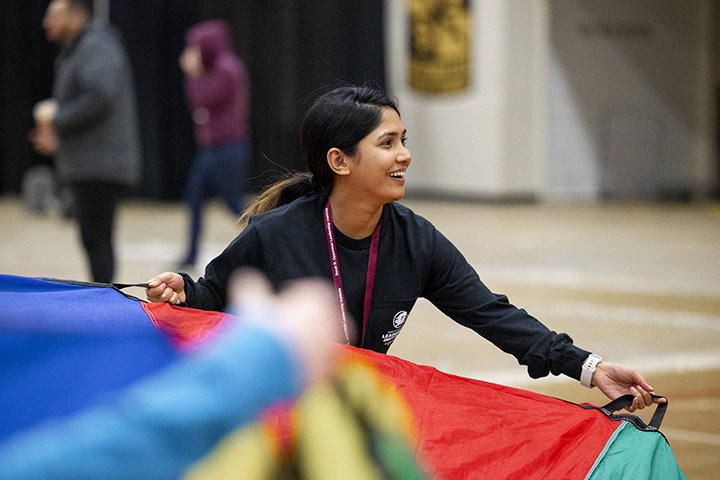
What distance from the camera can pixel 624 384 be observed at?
2.93 meters

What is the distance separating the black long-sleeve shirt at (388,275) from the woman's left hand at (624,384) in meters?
0.07

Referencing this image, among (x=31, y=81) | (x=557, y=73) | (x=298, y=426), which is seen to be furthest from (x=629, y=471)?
(x=31, y=81)

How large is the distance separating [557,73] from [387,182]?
1378 cm

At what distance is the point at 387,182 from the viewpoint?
2.99 metres

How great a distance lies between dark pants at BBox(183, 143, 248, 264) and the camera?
8523mm

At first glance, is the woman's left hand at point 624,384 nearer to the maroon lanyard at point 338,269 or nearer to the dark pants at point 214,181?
the maroon lanyard at point 338,269

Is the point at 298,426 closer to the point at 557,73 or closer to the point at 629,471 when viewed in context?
the point at 629,471

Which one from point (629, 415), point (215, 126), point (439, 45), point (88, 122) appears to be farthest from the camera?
point (439, 45)

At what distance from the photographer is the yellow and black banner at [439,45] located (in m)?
15.9

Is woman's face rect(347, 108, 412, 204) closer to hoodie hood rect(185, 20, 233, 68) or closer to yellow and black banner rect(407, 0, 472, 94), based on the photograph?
hoodie hood rect(185, 20, 233, 68)

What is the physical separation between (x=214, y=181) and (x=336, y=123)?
18.7 feet

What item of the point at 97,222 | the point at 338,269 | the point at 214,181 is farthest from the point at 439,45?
the point at 338,269

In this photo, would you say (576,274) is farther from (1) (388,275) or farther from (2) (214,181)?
(1) (388,275)

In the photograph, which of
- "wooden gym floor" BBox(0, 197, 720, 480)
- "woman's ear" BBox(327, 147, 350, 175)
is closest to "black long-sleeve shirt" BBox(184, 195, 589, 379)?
"woman's ear" BBox(327, 147, 350, 175)
